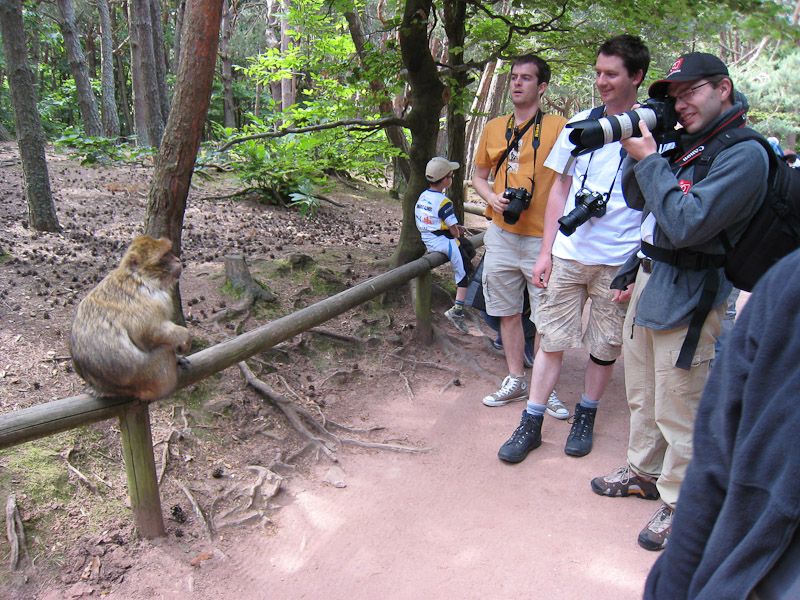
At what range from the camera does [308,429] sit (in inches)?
176

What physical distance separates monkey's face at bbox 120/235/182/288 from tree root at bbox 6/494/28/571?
52.0 inches

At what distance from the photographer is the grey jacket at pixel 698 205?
7.91 feet

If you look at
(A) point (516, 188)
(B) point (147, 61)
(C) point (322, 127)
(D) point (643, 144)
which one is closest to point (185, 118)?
(C) point (322, 127)

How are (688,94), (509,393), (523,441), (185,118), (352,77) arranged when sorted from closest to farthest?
(688,94), (185,118), (523,441), (509,393), (352,77)

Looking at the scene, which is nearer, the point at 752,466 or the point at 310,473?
the point at 752,466

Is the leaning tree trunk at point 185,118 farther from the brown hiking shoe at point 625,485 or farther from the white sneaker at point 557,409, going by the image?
the brown hiking shoe at point 625,485

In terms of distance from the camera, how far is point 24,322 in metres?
4.52

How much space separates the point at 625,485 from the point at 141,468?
→ 2619 mm

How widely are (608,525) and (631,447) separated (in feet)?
1.44

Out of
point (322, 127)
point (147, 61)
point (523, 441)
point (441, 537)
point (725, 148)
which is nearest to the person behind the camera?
point (725, 148)

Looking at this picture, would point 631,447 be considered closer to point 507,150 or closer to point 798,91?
point 507,150

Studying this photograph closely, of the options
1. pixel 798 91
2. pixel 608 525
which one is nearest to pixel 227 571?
pixel 608 525

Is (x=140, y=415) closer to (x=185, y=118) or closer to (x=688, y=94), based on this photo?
(x=185, y=118)

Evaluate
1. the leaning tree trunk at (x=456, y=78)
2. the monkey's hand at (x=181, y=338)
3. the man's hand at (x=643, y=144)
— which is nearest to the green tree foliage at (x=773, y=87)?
the leaning tree trunk at (x=456, y=78)
